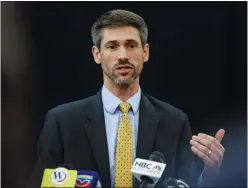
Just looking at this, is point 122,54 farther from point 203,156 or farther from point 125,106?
point 203,156

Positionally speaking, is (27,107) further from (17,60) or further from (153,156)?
(153,156)

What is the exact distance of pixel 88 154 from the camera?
8.09ft

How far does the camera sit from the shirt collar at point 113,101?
2.50 meters

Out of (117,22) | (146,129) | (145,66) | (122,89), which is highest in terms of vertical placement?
(117,22)

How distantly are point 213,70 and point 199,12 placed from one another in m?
0.32

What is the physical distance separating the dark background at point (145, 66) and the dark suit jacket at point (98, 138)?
2.0 inches

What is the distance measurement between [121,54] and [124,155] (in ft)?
1.68

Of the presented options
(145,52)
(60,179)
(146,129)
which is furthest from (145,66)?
(60,179)

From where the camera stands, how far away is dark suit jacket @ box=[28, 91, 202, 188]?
8.05ft

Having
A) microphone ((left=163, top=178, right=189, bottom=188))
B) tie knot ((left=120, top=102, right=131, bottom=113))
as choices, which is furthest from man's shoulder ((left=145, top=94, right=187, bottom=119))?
microphone ((left=163, top=178, right=189, bottom=188))

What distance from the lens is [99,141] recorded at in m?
2.46

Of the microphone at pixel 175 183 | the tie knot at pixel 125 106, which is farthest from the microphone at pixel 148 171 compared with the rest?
the tie knot at pixel 125 106

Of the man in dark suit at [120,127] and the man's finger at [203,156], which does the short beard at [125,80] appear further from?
the man's finger at [203,156]

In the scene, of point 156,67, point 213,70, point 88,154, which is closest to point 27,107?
point 88,154
